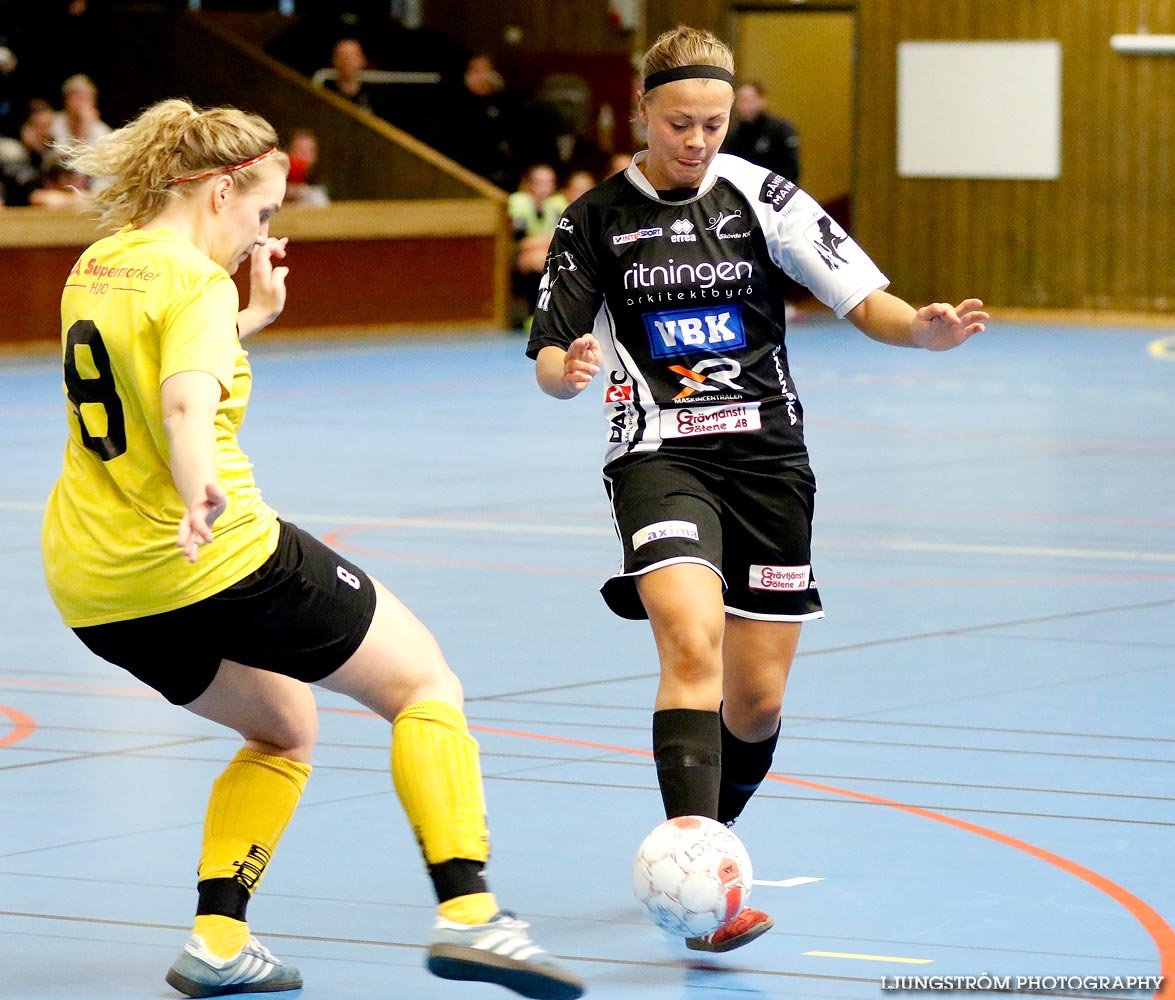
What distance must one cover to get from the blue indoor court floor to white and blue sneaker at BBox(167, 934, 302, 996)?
0.21 ft

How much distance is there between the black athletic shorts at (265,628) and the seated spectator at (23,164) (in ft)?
55.4

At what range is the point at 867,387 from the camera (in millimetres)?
18828

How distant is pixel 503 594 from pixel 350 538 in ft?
5.14

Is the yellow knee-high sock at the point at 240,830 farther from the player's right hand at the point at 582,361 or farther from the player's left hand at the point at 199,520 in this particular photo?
the player's right hand at the point at 582,361

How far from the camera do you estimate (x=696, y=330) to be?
510 cm

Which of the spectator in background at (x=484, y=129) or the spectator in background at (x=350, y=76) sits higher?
the spectator in background at (x=350, y=76)

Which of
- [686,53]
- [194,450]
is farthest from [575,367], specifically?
[194,450]

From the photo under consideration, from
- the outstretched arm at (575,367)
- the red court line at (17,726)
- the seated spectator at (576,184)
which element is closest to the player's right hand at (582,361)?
the outstretched arm at (575,367)

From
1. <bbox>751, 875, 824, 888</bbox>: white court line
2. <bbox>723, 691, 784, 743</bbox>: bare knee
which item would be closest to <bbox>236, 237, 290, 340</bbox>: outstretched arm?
<bbox>723, 691, 784, 743</bbox>: bare knee

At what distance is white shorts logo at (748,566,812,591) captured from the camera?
5.07m

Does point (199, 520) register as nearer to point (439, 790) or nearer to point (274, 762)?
point (439, 790)

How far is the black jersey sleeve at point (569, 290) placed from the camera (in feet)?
16.8

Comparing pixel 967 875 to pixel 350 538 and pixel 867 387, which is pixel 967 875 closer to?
pixel 350 538

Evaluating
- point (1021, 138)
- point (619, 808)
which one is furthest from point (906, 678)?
point (1021, 138)
